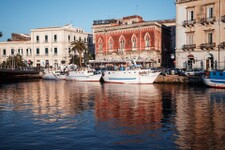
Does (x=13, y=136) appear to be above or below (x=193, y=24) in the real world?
below

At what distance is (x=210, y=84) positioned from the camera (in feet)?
136

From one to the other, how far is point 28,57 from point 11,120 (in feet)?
234

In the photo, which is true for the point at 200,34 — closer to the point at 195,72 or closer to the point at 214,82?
the point at 195,72

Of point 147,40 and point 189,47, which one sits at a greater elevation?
point 147,40

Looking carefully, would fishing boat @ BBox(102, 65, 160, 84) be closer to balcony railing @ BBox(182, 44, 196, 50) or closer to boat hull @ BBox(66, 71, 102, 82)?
boat hull @ BBox(66, 71, 102, 82)

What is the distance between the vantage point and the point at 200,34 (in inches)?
1975

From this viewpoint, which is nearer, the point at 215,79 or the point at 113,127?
the point at 113,127

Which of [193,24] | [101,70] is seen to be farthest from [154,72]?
[101,70]

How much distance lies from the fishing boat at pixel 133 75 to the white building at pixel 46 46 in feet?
104

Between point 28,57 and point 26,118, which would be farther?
point 28,57

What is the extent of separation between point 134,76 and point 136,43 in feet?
41.8

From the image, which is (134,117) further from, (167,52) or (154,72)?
(167,52)

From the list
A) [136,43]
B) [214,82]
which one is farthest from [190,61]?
[136,43]

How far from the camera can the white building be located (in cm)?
8269
